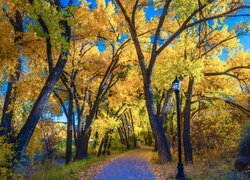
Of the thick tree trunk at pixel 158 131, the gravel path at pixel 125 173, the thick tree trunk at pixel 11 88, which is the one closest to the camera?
the thick tree trunk at pixel 11 88

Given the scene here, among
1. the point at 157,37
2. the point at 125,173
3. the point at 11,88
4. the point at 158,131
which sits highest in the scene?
the point at 157,37

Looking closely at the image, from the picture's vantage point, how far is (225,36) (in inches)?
629

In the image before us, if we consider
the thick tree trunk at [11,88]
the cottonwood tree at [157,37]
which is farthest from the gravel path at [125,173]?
the thick tree trunk at [11,88]

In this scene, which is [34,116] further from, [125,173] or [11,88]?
[125,173]

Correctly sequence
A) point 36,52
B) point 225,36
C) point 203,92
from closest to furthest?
point 36,52
point 225,36
point 203,92

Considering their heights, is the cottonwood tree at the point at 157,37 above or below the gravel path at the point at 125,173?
above

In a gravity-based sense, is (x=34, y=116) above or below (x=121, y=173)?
above

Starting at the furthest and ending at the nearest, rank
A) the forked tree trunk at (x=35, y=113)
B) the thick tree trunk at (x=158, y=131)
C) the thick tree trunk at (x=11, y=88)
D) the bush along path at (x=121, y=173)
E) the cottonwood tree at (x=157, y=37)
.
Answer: the thick tree trunk at (x=158, y=131) → the cottonwood tree at (x=157, y=37) → the bush along path at (x=121, y=173) → the thick tree trunk at (x=11, y=88) → the forked tree trunk at (x=35, y=113)

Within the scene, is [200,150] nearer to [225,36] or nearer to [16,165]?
[225,36]

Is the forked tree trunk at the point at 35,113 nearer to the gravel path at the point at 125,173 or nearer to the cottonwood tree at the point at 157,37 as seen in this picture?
the gravel path at the point at 125,173

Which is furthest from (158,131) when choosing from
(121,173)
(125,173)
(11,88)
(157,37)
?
(11,88)

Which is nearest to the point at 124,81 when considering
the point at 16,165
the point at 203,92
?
the point at 203,92

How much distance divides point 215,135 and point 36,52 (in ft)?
40.7

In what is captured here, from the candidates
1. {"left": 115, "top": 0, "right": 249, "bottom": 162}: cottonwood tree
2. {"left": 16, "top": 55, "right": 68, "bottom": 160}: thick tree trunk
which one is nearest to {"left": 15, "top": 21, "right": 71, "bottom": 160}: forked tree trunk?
{"left": 16, "top": 55, "right": 68, "bottom": 160}: thick tree trunk
